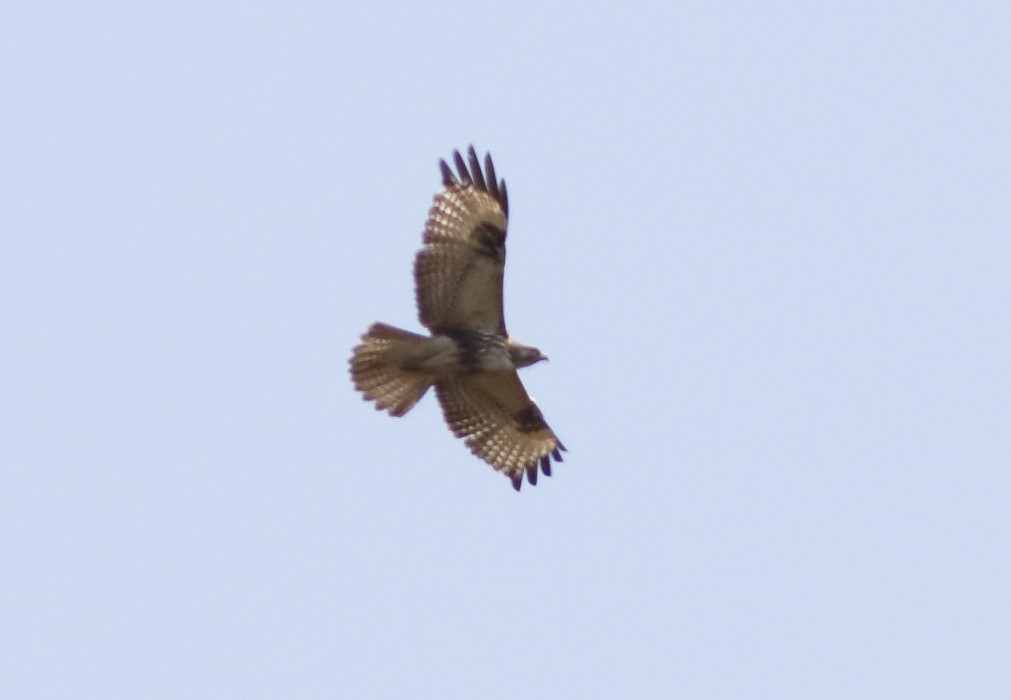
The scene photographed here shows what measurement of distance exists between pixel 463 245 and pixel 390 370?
1144 mm

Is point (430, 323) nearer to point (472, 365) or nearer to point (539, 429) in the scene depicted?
point (472, 365)

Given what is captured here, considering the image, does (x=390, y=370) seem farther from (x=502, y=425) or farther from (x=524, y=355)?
(x=502, y=425)

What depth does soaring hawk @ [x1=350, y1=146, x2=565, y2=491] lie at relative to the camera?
16.5 metres

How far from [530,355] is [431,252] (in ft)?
3.65

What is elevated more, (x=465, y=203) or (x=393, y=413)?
(x=465, y=203)

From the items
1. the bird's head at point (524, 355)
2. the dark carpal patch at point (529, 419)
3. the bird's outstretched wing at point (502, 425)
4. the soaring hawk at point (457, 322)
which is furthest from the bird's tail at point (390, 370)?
the dark carpal patch at point (529, 419)

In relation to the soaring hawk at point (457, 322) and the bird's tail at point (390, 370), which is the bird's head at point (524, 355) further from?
the bird's tail at point (390, 370)

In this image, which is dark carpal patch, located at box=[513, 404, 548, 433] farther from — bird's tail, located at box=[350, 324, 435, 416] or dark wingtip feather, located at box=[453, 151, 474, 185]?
dark wingtip feather, located at box=[453, 151, 474, 185]

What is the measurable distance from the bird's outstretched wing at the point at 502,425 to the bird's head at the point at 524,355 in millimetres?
511

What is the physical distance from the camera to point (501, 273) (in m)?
16.6

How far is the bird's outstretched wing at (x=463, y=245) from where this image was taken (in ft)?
54.1

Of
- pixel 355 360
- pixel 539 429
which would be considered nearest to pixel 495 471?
pixel 539 429

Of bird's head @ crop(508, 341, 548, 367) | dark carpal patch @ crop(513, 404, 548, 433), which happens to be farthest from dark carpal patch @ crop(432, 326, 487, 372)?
dark carpal patch @ crop(513, 404, 548, 433)

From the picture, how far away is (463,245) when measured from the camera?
16.5m
